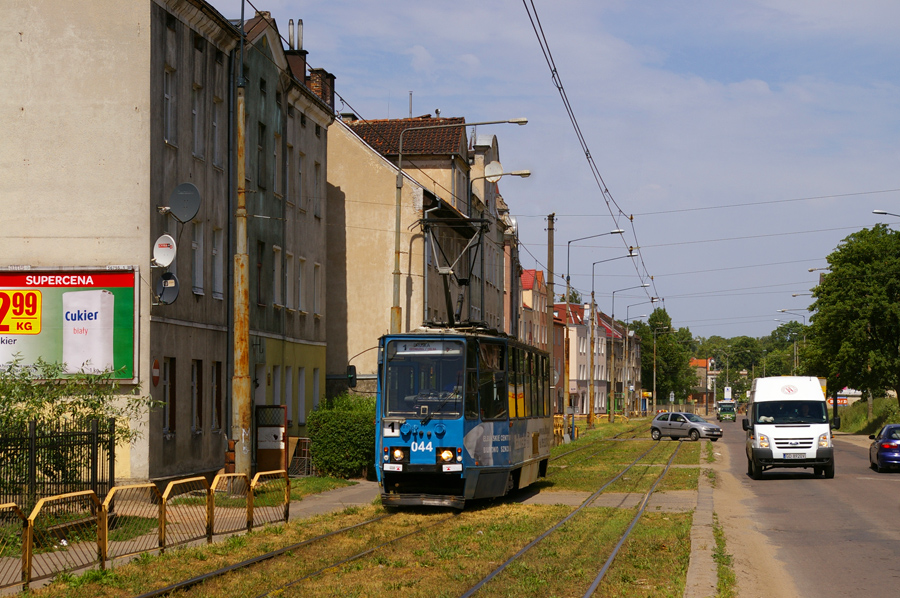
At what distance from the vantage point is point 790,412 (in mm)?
28891

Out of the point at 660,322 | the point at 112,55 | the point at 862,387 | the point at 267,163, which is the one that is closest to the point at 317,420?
the point at 267,163

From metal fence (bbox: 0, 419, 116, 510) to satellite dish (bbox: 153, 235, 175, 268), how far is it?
→ 5.83 m

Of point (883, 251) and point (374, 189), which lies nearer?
point (374, 189)

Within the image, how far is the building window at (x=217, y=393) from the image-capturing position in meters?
25.6

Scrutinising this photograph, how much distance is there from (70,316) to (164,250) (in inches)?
88.4

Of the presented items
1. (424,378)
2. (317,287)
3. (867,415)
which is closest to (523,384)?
(424,378)

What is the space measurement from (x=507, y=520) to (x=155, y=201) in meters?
9.56

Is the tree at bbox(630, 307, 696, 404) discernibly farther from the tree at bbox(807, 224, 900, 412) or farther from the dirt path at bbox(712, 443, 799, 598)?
the dirt path at bbox(712, 443, 799, 598)

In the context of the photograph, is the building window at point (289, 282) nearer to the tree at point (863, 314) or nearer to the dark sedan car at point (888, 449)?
the dark sedan car at point (888, 449)

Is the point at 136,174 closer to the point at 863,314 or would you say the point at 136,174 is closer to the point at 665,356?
the point at 863,314

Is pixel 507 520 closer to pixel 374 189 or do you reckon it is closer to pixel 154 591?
pixel 154 591

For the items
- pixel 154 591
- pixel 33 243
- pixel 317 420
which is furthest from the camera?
pixel 317 420

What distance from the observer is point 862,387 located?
62.2 meters

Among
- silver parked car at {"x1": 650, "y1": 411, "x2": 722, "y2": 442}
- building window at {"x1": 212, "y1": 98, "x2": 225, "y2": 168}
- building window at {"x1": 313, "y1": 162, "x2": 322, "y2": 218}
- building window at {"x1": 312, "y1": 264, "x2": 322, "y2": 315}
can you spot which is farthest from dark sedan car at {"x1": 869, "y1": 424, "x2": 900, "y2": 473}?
silver parked car at {"x1": 650, "y1": 411, "x2": 722, "y2": 442}
